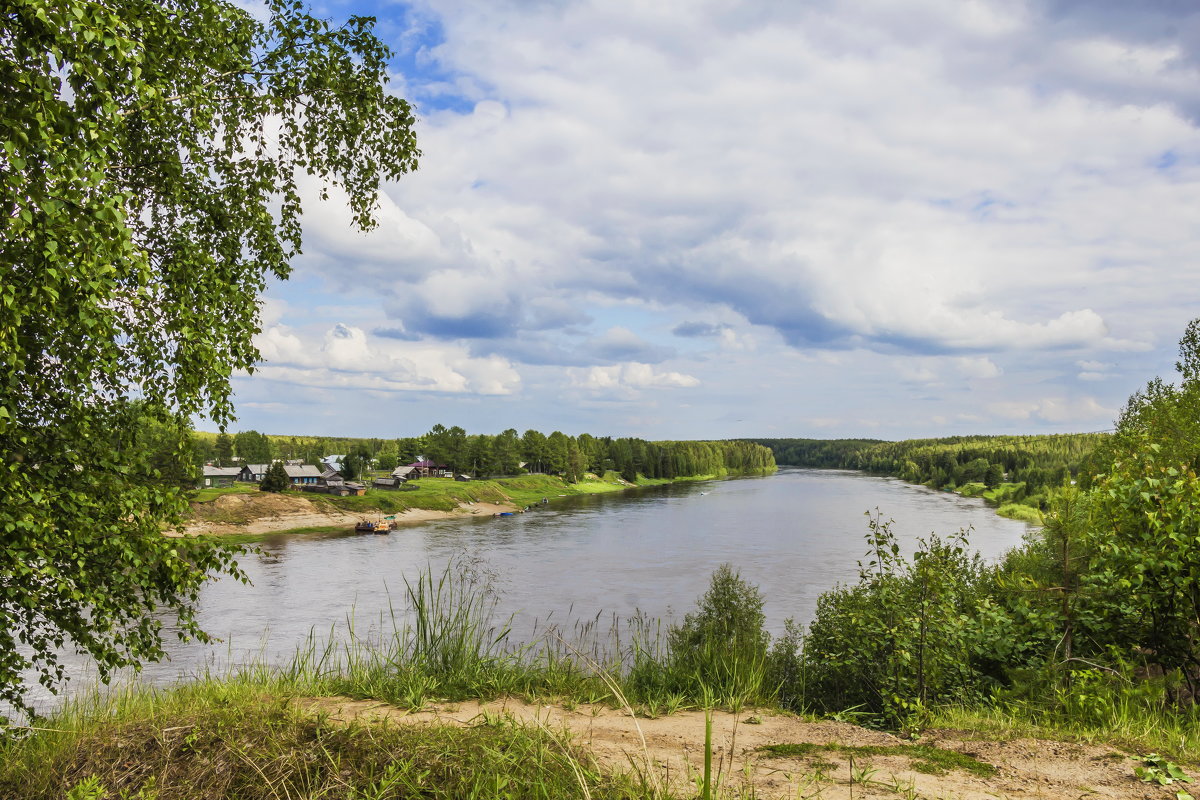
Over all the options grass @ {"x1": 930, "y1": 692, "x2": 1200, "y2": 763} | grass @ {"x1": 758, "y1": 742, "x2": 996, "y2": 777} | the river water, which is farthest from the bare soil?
grass @ {"x1": 930, "y1": 692, "x2": 1200, "y2": 763}

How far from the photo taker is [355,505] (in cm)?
7256

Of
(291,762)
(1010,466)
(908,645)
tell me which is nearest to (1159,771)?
(908,645)

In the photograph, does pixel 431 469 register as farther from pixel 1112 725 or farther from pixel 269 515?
pixel 1112 725

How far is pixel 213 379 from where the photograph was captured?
20.8 ft

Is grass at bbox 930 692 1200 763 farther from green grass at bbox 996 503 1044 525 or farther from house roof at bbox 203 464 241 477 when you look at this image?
house roof at bbox 203 464 241 477

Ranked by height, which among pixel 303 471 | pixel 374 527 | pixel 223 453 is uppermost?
pixel 223 453

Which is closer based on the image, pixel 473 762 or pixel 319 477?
pixel 473 762

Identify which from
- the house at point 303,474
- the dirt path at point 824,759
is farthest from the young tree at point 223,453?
the dirt path at point 824,759

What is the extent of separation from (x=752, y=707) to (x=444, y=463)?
112m

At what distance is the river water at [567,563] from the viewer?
27812 millimetres

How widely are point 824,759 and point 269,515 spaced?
219 ft

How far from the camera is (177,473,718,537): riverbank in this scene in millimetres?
59688

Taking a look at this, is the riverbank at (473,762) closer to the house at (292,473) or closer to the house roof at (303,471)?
the house at (292,473)

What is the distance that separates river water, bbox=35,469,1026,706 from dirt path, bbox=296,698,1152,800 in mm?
4887
